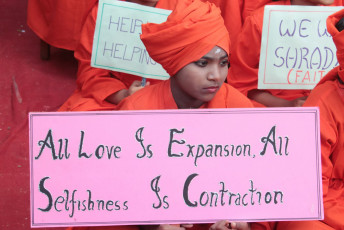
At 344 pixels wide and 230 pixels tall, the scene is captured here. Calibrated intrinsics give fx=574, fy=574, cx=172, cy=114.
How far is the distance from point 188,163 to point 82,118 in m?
0.33

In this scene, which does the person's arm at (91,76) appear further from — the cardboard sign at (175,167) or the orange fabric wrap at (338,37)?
the orange fabric wrap at (338,37)

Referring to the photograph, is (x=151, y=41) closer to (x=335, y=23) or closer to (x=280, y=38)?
(x=335, y=23)

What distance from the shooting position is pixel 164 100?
1908 millimetres

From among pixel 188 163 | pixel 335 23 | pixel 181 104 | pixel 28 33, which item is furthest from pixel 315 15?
pixel 28 33

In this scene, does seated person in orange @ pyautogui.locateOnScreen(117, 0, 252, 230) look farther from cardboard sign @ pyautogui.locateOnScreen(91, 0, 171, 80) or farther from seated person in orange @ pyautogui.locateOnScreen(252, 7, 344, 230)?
cardboard sign @ pyautogui.locateOnScreen(91, 0, 171, 80)

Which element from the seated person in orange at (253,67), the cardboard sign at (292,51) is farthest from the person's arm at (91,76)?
Answer: the cardboard sign at (292,51)

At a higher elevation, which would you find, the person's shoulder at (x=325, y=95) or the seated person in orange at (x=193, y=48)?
the seated person in orange at (x=193, y=48)

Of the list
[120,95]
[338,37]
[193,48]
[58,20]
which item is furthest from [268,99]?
[58,20]

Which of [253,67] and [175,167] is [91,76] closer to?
[253,67]

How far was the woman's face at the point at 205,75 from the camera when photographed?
1772 millimetres

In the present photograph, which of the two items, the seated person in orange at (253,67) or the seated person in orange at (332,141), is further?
the seated person in orange at (253,67)

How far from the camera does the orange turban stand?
175 cm

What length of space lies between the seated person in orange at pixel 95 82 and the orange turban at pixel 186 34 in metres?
0.58

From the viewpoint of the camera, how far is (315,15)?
2.39m
